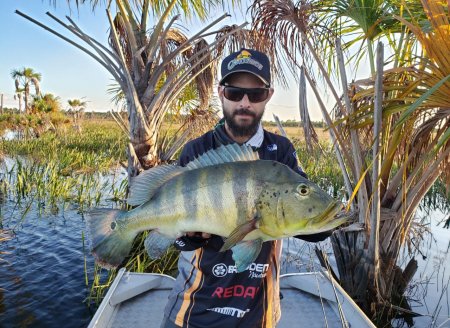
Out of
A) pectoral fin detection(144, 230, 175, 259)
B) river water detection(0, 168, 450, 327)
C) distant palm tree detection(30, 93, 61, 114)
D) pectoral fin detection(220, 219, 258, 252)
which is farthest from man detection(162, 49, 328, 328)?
distant palm tree detection(30, 93, 61, 114)

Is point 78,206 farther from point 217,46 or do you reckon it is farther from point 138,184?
point 138,184

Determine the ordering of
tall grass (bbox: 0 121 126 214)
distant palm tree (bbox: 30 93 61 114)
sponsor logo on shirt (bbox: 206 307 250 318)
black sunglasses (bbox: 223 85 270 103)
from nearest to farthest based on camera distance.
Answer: sponsor logo on shirt (bbox: 206 307 250 318)
black sunglasses (bbox: 223 85 270 103)
tall grass (bbox: 0 121 126 214)
distant palm tree (bbox: 30 93 61 114)

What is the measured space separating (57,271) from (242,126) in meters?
6.18

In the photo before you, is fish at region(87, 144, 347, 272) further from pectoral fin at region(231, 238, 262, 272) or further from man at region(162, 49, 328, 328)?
man at region(162, 49, 328, 328)

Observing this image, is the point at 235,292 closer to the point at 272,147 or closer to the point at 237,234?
the point at 237,234

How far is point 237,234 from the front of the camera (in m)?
1.67

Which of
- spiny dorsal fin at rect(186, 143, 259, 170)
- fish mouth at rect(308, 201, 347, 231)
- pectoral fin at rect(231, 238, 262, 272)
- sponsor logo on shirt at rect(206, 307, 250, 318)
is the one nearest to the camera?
fish mouth at rect(308, 201, 347, 231)

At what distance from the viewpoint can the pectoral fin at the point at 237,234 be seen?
5.45 ft

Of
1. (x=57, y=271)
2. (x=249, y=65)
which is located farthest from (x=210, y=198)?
(x=57, y=271)

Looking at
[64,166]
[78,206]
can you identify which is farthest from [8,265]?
[64,166]

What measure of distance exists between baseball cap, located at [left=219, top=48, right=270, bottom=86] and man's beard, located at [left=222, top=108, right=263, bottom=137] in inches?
9.8

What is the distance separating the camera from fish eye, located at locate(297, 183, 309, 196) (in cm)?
172

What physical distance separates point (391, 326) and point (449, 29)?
13.3 ft

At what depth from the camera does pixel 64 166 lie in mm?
14242
